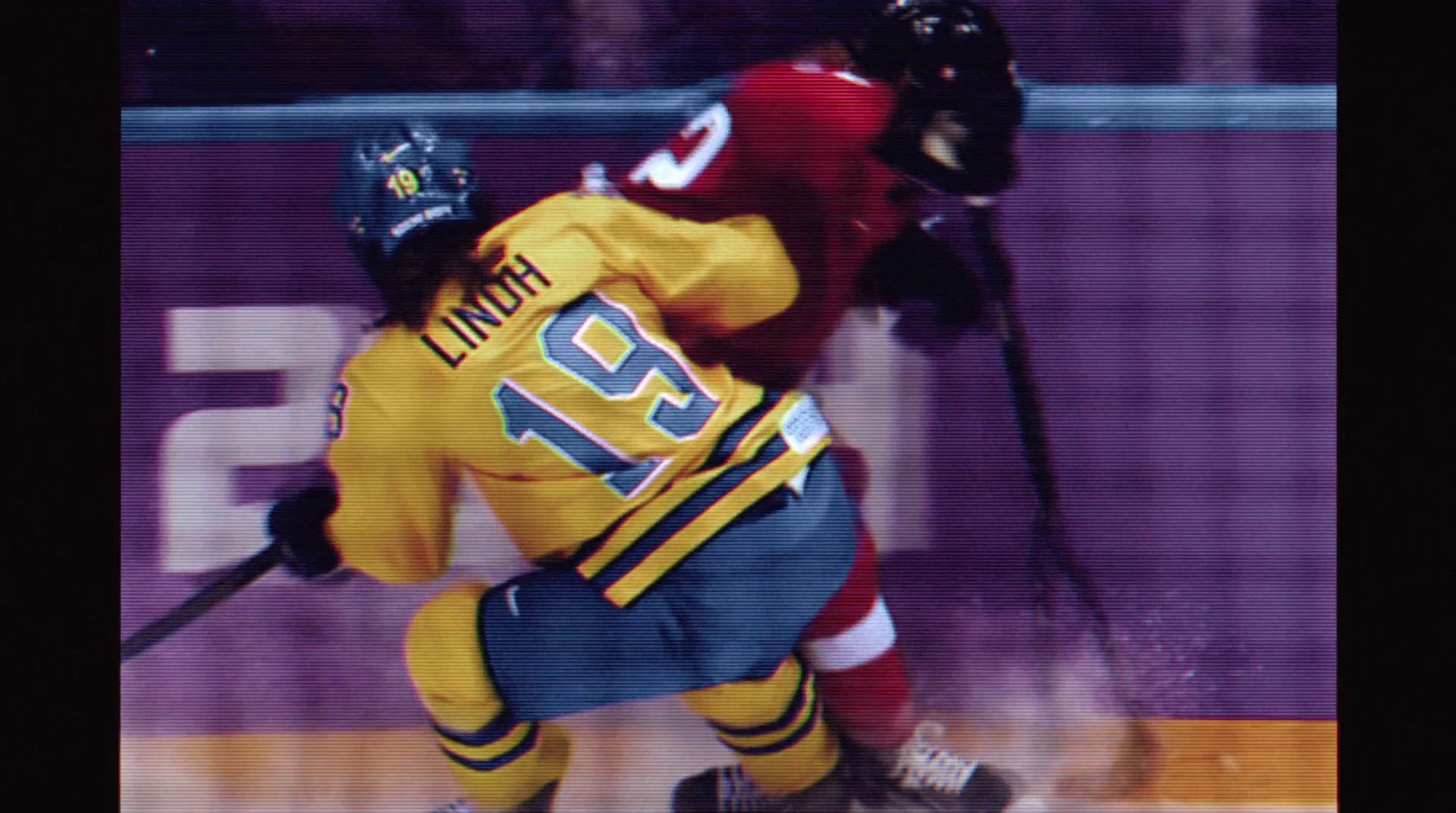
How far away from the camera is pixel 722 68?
2.24 meters

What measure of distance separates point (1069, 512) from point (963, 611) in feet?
0.94

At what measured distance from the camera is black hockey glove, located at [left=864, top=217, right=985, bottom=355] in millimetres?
2262

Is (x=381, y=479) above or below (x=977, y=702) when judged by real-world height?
above

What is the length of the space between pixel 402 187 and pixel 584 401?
1.69 ft

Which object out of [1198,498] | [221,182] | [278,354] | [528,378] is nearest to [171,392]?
[278,354]

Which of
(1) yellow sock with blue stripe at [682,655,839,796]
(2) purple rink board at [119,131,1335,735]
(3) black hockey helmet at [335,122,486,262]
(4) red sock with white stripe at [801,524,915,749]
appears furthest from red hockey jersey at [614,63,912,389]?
(1) yellow sock with blue stripe at [682,655,839,796]

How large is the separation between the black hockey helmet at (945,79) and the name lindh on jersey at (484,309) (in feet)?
2.30

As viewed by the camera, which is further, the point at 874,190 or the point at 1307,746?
the point at 1307,746

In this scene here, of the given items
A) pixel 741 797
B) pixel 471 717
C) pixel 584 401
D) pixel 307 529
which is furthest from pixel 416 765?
pixel 584 401

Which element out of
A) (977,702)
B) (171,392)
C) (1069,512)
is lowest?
(977,702)

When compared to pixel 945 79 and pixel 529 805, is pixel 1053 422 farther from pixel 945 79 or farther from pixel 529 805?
pixel 529 805

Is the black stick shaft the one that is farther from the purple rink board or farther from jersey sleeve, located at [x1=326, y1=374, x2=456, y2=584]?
jersey sleeve, located at [x1=326, y1=374, x2=456, y2=584]

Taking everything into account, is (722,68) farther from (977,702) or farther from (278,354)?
(977,702)

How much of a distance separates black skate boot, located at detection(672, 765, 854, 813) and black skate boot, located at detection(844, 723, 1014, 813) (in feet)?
0.15
